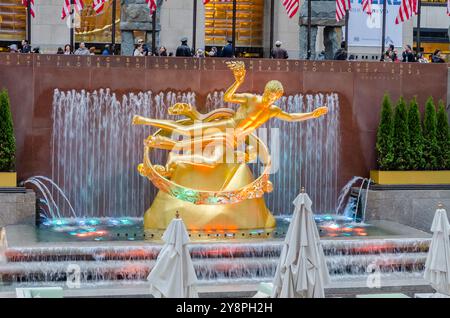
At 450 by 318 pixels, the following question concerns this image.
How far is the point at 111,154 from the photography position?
20.6m

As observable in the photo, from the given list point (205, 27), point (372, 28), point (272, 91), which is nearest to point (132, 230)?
point (272, 91)

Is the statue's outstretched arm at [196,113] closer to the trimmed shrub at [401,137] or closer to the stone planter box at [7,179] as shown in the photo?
the stone planter box at [7,179]

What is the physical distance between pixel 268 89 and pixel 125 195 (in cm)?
395

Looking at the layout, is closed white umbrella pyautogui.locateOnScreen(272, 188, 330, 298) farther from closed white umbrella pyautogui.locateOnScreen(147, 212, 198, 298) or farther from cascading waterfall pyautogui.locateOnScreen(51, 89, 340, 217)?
cascading waterfall pyautogui.locateOnScreen(51, 89, 340, 217)

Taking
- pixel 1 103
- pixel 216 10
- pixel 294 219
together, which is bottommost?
pixel 294 219

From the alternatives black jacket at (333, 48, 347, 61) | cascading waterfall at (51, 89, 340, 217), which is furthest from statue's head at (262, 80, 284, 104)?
black jacket at (333, 48, 347, 61)

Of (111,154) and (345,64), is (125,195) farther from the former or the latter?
(345,64)

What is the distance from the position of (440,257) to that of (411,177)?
729 cm

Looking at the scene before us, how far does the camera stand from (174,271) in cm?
1234

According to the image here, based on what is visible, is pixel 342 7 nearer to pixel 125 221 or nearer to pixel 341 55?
pixel 341 55

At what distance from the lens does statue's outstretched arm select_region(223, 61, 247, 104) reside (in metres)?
18.8

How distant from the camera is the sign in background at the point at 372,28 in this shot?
36312 mm

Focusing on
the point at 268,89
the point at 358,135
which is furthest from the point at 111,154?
the point at 358,135

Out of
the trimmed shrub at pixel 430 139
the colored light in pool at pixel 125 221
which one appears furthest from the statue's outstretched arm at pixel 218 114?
the trimmed shrub at pixel 430 139
